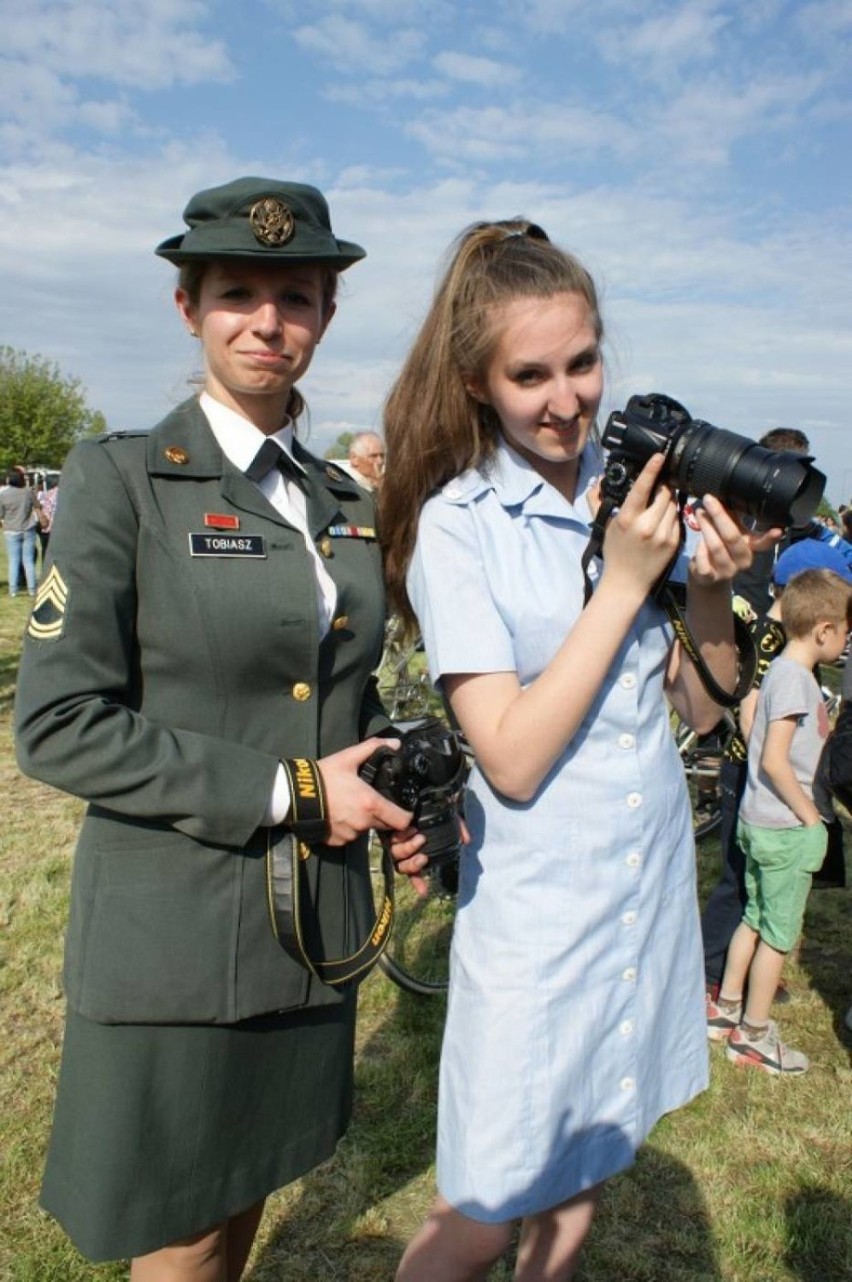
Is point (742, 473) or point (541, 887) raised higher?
point (742, 473)

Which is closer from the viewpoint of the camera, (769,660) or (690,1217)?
(690,1217)

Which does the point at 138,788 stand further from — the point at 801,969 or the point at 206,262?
the point at 801,969

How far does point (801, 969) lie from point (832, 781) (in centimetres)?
140

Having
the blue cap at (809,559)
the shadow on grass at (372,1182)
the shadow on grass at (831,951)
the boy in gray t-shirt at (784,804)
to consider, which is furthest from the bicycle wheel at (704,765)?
the shadow on grass at (372,1182)

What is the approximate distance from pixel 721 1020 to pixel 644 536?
283 centimetres

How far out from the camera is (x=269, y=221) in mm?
1554

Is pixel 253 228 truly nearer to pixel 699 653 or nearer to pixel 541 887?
pixel 699 653

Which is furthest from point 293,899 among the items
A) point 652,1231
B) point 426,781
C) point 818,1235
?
point 818,1235

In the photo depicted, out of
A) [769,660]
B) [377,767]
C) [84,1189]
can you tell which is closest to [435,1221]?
[84,1189]

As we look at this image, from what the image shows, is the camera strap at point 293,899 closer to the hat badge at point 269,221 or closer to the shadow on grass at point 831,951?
the hat badge at point 269,221

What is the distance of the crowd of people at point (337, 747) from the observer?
1.49 metres

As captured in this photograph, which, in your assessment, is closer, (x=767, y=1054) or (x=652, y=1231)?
(x=652, y=1231)

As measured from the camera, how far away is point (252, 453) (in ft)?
5.37

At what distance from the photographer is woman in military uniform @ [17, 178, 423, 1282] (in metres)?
1.43
